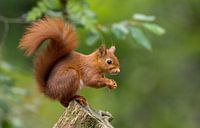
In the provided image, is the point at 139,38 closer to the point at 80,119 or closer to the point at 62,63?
the point at 62,63

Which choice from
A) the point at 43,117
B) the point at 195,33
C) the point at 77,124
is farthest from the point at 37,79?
the point at 195,33

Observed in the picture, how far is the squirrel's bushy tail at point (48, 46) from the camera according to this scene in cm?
349

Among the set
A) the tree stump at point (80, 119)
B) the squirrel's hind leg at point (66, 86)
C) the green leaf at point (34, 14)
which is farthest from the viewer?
the green leaf at point (34, 14)

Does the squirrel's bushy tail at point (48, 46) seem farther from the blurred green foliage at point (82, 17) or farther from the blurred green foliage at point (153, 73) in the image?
the blurred green foliage at point (153, 73)

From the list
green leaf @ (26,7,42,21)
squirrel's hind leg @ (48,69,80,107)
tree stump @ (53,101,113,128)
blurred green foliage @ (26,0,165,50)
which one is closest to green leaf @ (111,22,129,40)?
blurred green foliage @ (26,0,165,50)

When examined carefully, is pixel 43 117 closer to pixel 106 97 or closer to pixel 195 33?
pixel 106 97

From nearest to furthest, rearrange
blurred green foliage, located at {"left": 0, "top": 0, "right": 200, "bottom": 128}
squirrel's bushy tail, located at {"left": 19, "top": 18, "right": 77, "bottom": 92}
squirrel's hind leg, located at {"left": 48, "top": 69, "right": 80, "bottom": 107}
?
squirrel's hind leg, located at {"left": 48, "top": 69, "right": 80, "bottom": 107} < squirrel's bushy tail, located at {"left": 19, "top": 18, "right": 77, "bottom": 92} < blurred green foliage, located at {"left": 0, "top": 0, "right": 200, "bottom": 128}

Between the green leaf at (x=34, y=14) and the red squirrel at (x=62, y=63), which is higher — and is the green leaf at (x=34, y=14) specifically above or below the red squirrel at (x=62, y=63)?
above

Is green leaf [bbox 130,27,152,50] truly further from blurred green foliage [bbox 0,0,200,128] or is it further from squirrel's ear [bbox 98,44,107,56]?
blurred green foliage [bbox 0,0,200,128]

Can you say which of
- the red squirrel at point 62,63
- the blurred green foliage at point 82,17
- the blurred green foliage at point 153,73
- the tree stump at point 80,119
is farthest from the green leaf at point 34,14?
the blurred green foliage at point 153,73

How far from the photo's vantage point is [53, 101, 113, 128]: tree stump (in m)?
3.14

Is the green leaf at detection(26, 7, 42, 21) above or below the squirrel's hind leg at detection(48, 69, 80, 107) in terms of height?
above

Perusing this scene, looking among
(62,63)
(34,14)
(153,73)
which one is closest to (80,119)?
(62,63)

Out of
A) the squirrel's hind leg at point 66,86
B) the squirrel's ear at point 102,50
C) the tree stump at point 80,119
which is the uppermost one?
the squirrel's ear at point 102,50
